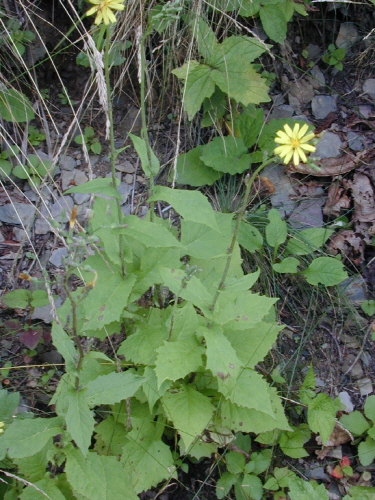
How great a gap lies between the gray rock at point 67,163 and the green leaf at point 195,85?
0.98 meters

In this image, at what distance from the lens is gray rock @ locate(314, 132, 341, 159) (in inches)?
152

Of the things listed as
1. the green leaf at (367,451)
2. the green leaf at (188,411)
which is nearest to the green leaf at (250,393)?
the green leaf at (188,411)

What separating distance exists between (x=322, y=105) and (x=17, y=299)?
9.08 feet

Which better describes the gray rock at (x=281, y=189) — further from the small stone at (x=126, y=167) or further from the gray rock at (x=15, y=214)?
the gray rock at (x=15, y=214)

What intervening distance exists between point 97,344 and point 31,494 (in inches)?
41.2

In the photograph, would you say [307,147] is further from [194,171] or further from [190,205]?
[194,171]

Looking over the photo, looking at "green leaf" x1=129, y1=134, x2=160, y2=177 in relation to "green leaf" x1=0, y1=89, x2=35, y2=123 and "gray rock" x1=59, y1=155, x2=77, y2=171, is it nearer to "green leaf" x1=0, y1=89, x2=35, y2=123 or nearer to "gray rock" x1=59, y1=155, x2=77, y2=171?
"green leaf" x1=0, y1=89, x2=35, y2=123

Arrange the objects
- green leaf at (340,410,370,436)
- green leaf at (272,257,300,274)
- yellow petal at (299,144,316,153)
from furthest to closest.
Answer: green leaf at (272,257,300,274) → green leaf at (340,410,370,436) → yellow petal at (299,144,316,153)

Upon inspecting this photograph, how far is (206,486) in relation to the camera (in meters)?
2.76

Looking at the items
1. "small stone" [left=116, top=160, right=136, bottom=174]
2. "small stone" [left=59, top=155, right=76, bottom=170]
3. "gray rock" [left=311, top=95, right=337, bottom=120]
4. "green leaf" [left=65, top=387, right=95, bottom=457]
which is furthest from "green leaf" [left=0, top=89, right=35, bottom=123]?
"gray rock" [left=311, top=95, right=337, bottom=120]

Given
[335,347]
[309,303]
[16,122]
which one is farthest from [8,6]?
[335,347]

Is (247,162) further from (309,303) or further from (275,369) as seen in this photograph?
(275,369)

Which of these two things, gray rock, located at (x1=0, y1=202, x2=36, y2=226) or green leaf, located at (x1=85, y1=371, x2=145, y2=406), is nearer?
green leaf, located at (x1=85, y1=371, x2=145, y2=406)

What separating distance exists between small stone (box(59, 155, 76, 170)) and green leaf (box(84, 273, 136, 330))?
5.18 feet
